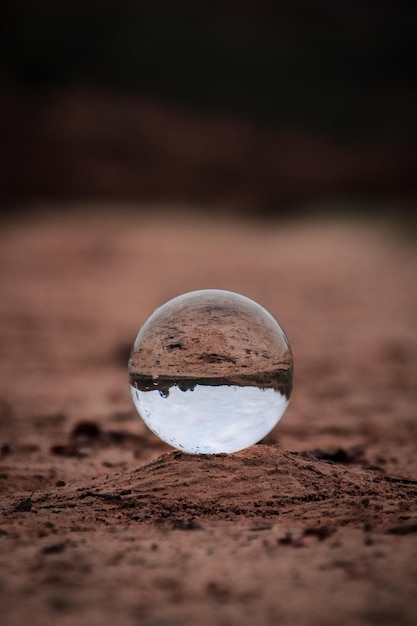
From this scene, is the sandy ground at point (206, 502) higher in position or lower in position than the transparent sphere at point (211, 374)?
lower

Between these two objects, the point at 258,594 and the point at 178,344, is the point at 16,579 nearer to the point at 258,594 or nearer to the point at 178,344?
the point at 258,594

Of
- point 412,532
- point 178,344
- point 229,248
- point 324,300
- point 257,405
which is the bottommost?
point 412,532

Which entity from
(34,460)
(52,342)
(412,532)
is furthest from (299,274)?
(412,532)

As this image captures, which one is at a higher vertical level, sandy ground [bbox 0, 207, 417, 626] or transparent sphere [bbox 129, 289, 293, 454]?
transparent sphere [bbox 129, 289, 293, 454]

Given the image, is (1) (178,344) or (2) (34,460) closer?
(1) (178,344)

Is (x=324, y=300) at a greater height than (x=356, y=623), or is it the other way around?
(x=324, y=300)

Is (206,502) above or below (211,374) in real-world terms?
below

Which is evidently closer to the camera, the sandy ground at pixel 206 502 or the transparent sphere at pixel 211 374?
the sandy ground at pixel 206 502

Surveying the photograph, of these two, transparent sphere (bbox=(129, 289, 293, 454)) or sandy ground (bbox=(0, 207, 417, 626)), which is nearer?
sandy ground (bbox=(0, 207, 417, 626))
